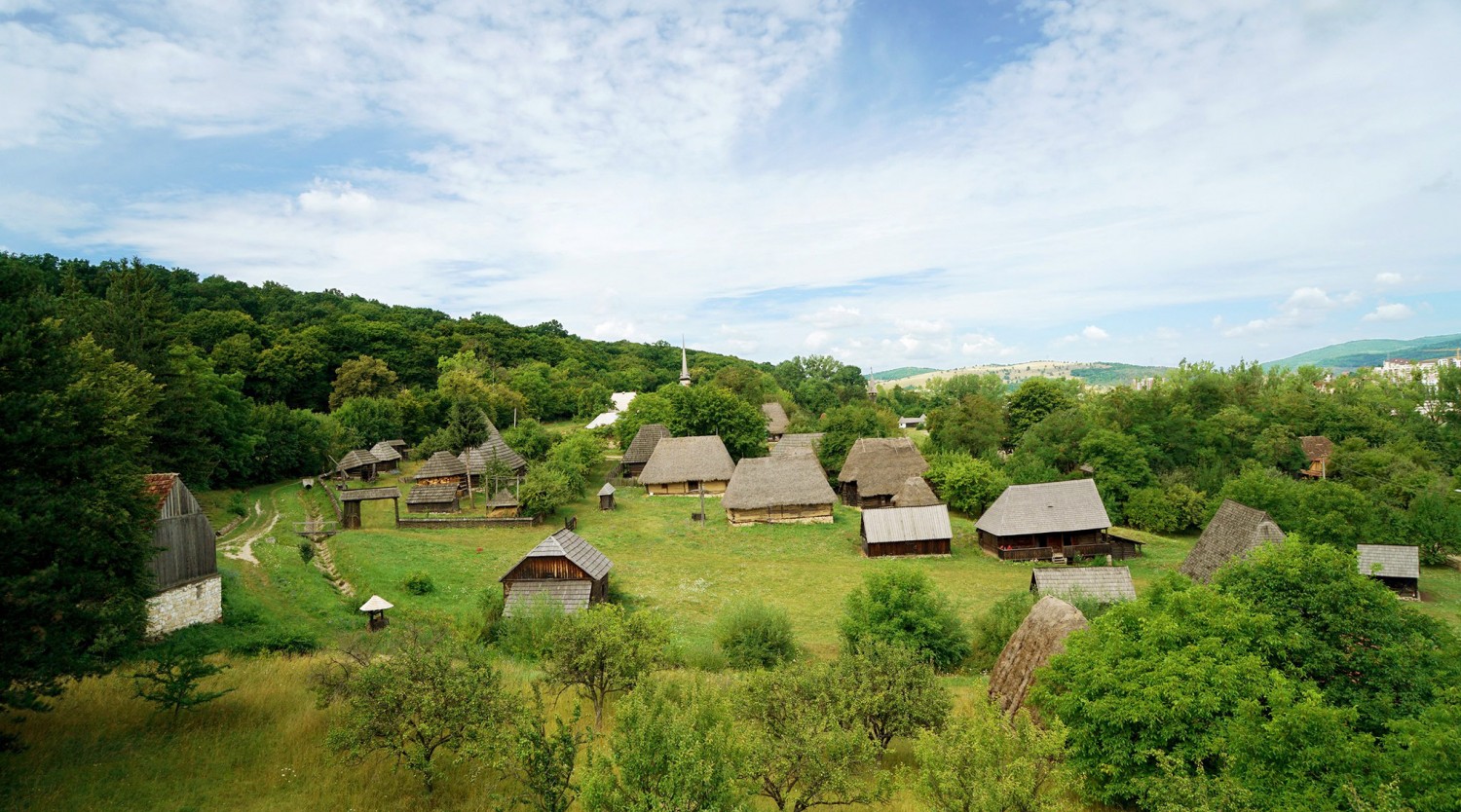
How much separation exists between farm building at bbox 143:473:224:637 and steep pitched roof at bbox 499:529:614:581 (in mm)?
7957

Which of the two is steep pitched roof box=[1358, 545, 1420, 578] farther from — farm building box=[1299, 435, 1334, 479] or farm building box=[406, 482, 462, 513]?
farm building box=[406, 482, 462, 513]

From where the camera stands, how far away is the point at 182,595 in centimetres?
1698

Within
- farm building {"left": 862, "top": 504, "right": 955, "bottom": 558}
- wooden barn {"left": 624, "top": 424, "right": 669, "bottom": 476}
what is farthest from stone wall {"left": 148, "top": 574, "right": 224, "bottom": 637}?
wooden barn {"left": 624, "top": 424, "right": 669, "bottom": 476}

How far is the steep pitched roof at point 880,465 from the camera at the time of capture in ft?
137

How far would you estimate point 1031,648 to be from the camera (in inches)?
544

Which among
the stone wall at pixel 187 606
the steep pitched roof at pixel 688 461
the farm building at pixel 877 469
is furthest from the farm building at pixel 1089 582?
the stone wall at pixel 187 606

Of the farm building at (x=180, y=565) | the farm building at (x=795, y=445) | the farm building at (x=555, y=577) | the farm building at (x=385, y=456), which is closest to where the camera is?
the farm building at (x=180, y=565)

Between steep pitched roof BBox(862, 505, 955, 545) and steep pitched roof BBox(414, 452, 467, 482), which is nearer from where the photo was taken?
steep pitched roof BBox(862, 505, 955, 545)

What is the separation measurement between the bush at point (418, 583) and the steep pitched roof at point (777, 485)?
18.1 metres

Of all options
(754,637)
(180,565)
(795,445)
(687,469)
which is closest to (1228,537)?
(754,637)

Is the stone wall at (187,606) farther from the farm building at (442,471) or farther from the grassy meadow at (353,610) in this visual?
the farm building at (442,471)

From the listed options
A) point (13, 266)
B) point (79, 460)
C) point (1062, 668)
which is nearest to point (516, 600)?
point (79, 460)

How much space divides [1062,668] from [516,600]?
15569 millimetres

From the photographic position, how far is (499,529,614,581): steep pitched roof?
21.0 meters
